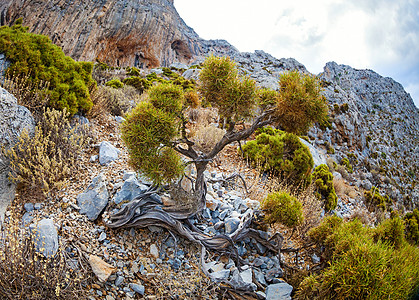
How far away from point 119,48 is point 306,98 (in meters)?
33.5

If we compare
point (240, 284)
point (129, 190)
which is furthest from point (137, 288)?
point (129, 190)

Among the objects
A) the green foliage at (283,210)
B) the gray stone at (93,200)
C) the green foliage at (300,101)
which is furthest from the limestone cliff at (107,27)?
the green foliage at (283,210)

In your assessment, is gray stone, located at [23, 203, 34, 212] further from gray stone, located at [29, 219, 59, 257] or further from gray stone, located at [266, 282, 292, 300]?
gray stone, located at [266, 282, 292, 300]

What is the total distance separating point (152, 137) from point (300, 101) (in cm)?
188

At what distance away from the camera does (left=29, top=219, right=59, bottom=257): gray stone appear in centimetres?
240

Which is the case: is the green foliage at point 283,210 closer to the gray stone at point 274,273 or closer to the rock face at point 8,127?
the gray stone at point 274,273

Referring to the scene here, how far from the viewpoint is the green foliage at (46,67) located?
4.25 m

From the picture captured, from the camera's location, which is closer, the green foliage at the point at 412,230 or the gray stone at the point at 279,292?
the gray stone at the point at 279,292

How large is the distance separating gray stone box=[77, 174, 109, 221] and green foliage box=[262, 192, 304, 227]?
7.98ft

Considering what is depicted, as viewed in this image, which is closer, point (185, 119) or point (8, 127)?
point (185, 119)

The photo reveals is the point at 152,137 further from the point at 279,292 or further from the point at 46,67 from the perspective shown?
the point at 46,67

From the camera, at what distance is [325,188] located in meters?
6.76

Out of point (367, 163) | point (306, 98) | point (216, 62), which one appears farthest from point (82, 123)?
point (367, 163)

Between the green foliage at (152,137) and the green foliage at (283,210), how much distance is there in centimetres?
145
